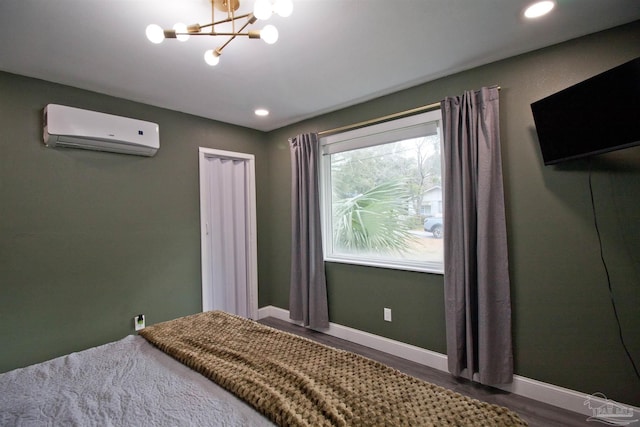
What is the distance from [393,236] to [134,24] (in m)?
2.57

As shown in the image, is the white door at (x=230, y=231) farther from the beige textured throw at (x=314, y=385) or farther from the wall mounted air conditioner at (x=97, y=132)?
the beige textured throw at (x=314, y=385)

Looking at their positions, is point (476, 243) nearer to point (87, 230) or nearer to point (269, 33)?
point (269, 33)

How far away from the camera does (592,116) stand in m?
1.66

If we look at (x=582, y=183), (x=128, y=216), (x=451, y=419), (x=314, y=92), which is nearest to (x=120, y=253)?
(x=128, y=216)

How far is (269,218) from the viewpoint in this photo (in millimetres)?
4035

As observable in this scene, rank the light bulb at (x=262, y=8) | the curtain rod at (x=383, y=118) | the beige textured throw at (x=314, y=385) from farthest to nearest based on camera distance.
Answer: the curtain rod at (x=383, y=118) < the light bulb at (x=262, y=8) < the beige textured throw at (x=314, y=385)

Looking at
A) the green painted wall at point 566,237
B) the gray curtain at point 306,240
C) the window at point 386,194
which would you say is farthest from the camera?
the gray curtain at point 306,240

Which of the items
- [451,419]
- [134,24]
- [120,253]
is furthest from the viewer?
[120,253]

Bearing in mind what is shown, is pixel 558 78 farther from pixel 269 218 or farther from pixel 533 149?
pixel 269 218

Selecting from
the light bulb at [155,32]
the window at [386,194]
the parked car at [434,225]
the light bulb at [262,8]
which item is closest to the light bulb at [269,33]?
the light bulb at [262,8]

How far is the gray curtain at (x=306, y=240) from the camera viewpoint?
3.35 meters

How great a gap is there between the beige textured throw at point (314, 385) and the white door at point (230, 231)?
1846mm

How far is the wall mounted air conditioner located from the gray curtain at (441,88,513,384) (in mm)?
2639

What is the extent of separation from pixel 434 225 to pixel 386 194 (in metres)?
0.58
